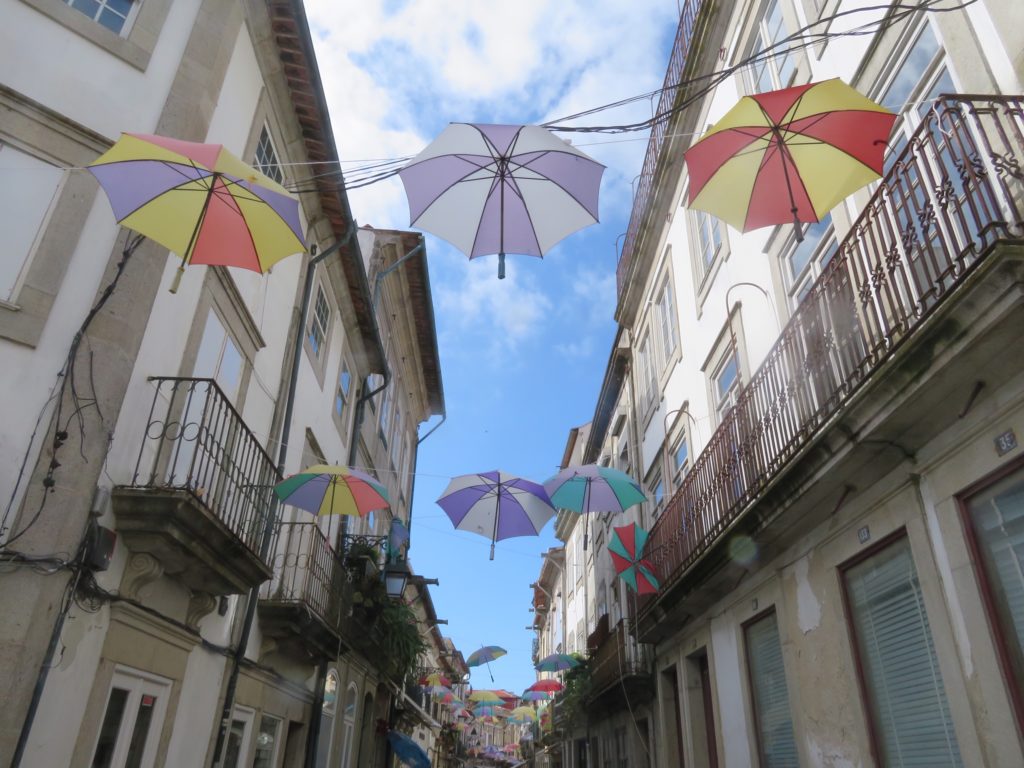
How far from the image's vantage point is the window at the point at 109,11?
25.3 feet

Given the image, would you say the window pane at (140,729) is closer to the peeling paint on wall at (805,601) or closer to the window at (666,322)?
the peeling paint on wall at (805,601)

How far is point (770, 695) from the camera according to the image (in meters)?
9.00

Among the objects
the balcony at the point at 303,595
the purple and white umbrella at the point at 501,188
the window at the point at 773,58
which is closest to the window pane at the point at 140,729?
the balcony at the point at 303,595

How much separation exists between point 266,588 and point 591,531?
1813 centimetres

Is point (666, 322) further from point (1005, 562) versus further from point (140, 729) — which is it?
point (140, 729)

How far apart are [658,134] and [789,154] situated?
27.8 feet

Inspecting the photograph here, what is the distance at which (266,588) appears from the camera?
10.6 metres

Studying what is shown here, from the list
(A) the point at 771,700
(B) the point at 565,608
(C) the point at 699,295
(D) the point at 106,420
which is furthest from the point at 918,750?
(B) the point at 565,608

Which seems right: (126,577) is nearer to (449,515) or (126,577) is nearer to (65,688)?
(65,688)

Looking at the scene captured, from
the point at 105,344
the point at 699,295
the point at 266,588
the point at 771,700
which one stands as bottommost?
the point at 771,700

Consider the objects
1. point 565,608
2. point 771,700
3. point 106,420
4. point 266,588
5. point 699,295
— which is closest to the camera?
point 106,420

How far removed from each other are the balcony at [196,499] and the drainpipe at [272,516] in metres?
0.37

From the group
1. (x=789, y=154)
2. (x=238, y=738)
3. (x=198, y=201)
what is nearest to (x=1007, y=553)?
(x=789, y=154)

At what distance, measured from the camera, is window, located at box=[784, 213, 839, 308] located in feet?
28.6
